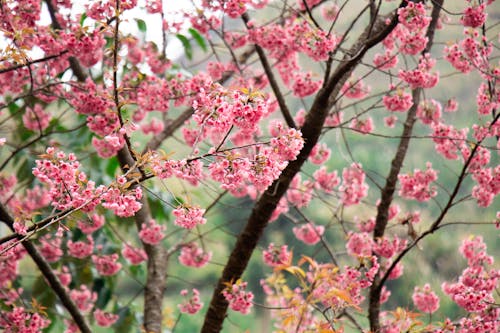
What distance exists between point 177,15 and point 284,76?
1.76 feet

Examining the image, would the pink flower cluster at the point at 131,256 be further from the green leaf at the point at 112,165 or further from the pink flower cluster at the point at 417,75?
the pink flower cluster at the point at 417,75

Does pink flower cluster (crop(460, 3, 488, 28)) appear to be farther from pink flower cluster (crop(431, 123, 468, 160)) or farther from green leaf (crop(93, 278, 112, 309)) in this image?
green leaf (crop(93, 278, 112, 309))

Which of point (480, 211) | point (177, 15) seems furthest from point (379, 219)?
point (480, 211)

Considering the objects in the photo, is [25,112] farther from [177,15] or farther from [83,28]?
[83,28]

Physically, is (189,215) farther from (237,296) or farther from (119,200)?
(237,296)

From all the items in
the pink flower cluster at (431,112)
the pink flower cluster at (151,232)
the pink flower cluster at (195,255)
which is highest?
the pink flower cluster at (431,112)

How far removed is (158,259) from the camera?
8.98 feet

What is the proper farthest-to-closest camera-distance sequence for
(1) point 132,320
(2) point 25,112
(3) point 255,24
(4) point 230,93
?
(2) point 25,112, (1) point 132,320, (3) point 255,24, (4) point 230,93

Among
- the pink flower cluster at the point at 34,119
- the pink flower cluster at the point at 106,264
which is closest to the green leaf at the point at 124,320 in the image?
the pink flower cluster at the point at 106,264

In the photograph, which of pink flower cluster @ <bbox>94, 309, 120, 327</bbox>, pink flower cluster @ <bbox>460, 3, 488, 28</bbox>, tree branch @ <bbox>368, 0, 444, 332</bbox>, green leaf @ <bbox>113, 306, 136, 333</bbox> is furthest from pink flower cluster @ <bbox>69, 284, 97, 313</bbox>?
pink flower cluster @ <bbox>460, 3, 488, 28</bbox>

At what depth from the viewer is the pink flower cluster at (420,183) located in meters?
2.66

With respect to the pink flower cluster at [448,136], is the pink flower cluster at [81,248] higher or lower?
lower

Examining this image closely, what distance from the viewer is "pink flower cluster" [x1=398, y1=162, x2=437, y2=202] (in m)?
2.66

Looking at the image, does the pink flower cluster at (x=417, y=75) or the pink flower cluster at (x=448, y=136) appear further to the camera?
the pink flower cluster at (x=448, y=136)
